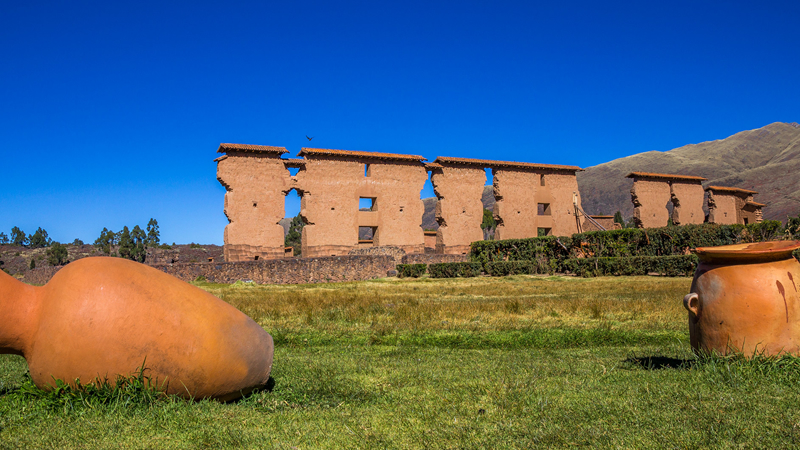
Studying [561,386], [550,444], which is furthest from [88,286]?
[561,386]

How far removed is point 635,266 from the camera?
2236cm

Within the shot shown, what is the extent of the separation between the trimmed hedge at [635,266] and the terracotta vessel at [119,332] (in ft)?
64.5

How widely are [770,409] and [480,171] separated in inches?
1302

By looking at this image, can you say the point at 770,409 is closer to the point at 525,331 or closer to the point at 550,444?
the point at 550,444

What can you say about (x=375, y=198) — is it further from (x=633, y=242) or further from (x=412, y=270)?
(x=633, y=242)

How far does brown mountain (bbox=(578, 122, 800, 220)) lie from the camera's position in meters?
85.4

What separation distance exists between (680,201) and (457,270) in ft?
69.6

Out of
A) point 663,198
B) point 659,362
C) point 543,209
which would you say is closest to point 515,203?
point 543,209

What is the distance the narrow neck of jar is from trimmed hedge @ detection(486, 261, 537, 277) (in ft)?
76.9

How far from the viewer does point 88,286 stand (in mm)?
3836

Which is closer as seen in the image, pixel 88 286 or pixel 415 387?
pixel 88 286

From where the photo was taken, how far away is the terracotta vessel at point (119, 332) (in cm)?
373

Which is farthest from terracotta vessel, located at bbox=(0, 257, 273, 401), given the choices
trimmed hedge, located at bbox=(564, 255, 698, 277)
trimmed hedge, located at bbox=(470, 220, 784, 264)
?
trimmed hedge, located at bbox=(470, 220, 784, 264)

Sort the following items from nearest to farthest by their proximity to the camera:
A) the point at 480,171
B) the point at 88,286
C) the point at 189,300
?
1. the point at 88,286
2. the point at 189,300
3. the point at 480,171
